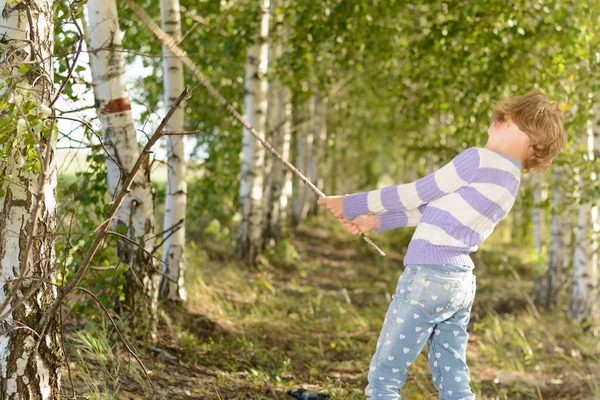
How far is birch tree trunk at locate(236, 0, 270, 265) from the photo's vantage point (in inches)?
309

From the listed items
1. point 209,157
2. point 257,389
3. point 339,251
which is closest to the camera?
point 257,389

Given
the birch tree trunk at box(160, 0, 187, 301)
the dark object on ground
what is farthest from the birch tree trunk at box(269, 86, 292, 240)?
the dark object on ground

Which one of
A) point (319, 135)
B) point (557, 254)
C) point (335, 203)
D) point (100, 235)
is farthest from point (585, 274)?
point (319, 135)

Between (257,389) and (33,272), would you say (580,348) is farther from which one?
(33,272)

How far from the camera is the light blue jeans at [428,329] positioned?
278 centimetres

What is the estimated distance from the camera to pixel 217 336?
16.8 ft

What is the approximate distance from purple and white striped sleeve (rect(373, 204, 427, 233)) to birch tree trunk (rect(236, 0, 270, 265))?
445 cm

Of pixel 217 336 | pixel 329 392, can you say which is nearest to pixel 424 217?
pixel 329 392

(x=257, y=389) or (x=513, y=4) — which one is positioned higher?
(x=513, y=4)

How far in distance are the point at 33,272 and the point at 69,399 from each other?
0.81 metres

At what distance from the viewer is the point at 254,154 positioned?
8125 mm

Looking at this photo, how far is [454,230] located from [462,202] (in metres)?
0.13

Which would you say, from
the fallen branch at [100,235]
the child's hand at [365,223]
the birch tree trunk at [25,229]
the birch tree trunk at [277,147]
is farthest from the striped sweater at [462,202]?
Answer: the birch tree trunk at [277,147]

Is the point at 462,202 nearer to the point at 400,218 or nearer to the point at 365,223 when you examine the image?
the point at 400,218
